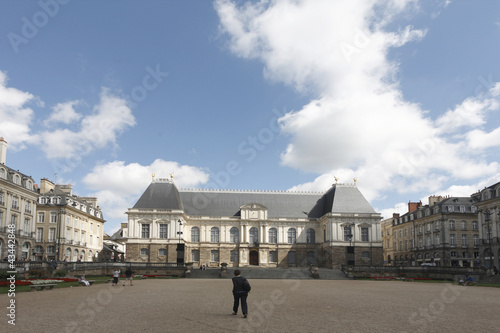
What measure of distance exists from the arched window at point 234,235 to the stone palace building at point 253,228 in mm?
149

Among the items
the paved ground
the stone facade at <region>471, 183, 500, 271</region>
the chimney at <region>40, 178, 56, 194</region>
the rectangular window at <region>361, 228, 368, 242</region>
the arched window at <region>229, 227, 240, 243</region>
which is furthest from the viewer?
the arched window at <region>229, 227, 240, 243</region>

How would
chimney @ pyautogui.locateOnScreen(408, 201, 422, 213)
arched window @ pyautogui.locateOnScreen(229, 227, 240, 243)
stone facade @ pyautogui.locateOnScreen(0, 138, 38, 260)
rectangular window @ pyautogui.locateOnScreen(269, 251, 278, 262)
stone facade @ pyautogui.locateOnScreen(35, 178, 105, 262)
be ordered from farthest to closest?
chimney @ pyautogui.locateOnScreen(408, 201, 422, 213) → arched window @ pyautogui.locateOnScreen(229, 227, 240, 243) → rectangular window @ pyautogui.locateOnScreen(269, 251, 278, 262) → stone facade @ pyautogui.locateOnScreen(35, 178, 105, 262) → stone facade @ pyautogui.locateOnScreen(0, 138, 38, 260)

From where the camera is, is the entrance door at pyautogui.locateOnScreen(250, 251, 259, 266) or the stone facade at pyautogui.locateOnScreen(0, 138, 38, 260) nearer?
the stone facade at pyautogui.locateOnScreen(0, 138, 38, 260)

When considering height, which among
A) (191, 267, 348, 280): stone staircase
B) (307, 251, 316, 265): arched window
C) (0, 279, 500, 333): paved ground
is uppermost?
(0, 279, 500, 333): paved ground

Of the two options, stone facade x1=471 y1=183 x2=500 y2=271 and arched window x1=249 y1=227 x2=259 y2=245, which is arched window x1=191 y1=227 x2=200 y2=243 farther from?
stone facade x1=471 y1=183 x2=500 y2=271

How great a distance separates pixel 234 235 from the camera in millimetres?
64438

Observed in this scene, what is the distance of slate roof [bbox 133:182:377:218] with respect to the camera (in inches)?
2458

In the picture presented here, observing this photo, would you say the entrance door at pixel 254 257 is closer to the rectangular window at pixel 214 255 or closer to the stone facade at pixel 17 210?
the rectangular window at pixel 214 255

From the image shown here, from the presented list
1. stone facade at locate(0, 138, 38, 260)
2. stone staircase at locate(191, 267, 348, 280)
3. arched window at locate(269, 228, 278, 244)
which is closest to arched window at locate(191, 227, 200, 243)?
arched window at locate(269, 228, 278, 244)

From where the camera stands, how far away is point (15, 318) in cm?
1259

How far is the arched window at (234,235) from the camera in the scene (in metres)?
64.2

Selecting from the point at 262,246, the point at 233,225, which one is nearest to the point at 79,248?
the point at 233,225

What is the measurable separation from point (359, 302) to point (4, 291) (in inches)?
685

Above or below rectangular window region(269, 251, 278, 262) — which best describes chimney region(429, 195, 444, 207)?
above
